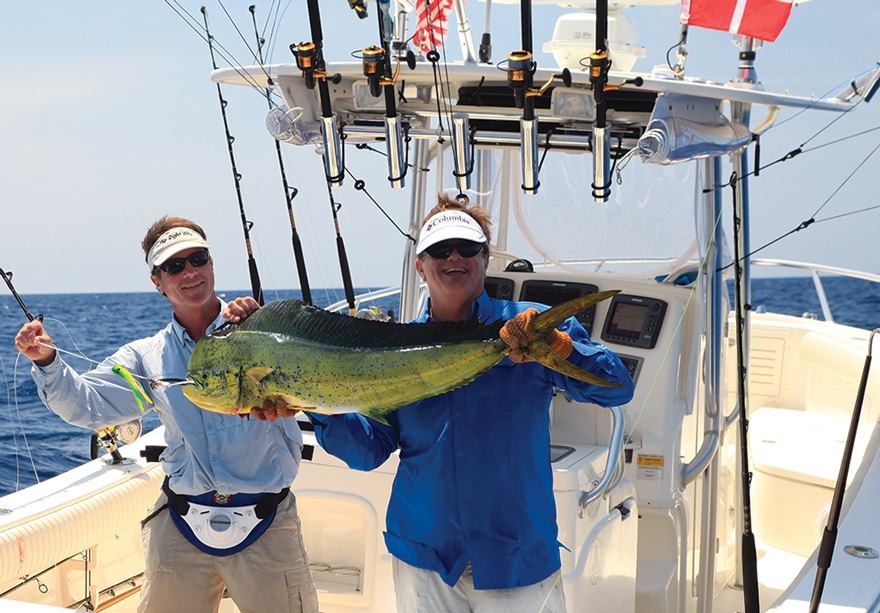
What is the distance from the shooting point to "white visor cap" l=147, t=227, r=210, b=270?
9.73 feet

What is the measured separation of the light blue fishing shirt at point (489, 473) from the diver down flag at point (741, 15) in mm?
2092

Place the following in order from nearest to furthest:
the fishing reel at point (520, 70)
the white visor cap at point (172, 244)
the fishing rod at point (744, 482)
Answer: the white visor cap at point (172, 244)
the fishing reel at point (520, 70)
the fishing rod at point (744, 482)

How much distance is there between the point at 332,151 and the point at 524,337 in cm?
189

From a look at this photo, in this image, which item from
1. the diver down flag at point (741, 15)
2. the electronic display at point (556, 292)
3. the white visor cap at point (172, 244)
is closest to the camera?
the white visor cap at point (172, 244)

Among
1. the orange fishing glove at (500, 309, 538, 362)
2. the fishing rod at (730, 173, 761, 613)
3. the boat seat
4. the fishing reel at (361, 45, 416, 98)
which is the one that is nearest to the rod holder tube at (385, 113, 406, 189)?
the fishing reel at (361, 45, 416, 98)

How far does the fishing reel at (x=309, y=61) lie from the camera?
3.53m

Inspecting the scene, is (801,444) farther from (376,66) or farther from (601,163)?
(376,66)

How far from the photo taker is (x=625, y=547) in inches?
160

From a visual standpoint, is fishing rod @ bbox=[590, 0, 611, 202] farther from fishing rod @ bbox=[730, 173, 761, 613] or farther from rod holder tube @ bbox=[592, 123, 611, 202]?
fishing rod @ bbox=[730, 173, 761, 613]

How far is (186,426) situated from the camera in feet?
9.92

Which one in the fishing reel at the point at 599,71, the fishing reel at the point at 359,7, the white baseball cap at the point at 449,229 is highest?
the fishing reel at the point at 359,7

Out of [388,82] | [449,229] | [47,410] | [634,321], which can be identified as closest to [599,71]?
[388,82]

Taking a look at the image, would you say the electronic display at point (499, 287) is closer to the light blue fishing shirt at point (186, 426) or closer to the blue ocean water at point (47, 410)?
the blue ocean water at point (47, 410)

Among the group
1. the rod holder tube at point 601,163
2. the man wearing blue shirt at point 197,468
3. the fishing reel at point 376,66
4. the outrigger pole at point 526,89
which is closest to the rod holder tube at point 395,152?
the fishing reel at point 376,66
